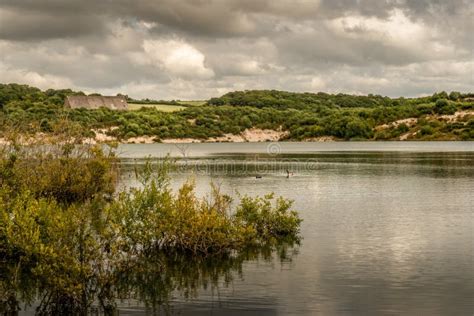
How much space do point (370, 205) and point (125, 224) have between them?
21455 millimetres

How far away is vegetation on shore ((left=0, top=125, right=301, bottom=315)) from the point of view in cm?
1803

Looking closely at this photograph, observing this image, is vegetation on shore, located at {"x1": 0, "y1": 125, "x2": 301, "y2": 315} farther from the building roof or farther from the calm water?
the building roof

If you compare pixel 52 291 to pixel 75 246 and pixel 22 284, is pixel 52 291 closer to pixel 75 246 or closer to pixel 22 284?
pixel 75 246

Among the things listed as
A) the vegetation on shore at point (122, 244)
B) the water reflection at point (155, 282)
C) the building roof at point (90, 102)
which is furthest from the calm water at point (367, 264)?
the building roof at point (90, 102)

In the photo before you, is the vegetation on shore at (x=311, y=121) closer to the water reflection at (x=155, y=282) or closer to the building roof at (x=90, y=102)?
the building roof at (x=90, y=102)

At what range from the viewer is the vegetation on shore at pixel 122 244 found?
59.2ft

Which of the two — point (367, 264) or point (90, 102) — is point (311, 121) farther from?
point (367, 264)

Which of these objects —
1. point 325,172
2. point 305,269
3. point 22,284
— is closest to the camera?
point 22,284

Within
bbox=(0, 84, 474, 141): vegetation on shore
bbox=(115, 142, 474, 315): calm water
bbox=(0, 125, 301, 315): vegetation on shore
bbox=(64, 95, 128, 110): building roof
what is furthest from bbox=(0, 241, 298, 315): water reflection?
bbox=(64, 95, 128, 110): building roof

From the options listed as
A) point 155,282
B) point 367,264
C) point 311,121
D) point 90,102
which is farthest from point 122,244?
point 90,102

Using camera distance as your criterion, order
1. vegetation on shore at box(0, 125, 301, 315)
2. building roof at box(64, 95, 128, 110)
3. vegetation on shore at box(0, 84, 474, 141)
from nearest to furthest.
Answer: vegetation on shore at box(0, 125, 301, 315) < vegetation on shore at box(0, 84, 474, 141) < building roof at box(64, 95, 128, 110)

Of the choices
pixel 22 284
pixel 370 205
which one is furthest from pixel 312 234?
pixel 22 284

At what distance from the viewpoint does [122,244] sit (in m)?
21.7

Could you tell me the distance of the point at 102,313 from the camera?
1748 cm
